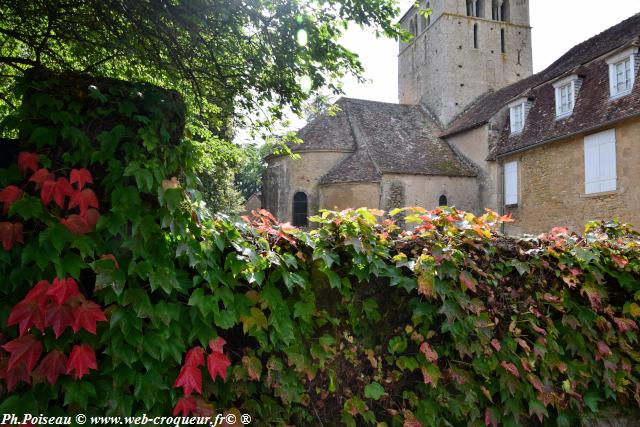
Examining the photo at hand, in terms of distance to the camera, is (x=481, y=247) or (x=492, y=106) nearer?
(x=481, y=247)

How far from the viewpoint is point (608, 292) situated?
11.8 feet

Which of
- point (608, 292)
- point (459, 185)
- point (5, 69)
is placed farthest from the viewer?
point (459, 185)

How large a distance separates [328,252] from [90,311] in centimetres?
135

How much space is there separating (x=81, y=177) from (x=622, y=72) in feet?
56.9

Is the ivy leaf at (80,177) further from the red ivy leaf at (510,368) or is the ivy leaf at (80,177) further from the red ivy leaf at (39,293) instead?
the red ivy leaf at (510,368)

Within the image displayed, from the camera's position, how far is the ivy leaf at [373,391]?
275 cm

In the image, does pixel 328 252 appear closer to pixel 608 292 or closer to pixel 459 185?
pixel 608 292

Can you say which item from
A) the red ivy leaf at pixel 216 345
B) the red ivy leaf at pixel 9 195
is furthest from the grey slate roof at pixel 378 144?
the red ivy leaf at pixel 9 195

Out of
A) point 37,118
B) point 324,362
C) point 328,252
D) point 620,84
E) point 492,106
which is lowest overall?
Answer: point 324,362

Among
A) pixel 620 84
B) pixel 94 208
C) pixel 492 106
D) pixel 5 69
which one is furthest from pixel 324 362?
pixel 492 106

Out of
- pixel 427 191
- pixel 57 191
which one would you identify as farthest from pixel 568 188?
pixel 57 191

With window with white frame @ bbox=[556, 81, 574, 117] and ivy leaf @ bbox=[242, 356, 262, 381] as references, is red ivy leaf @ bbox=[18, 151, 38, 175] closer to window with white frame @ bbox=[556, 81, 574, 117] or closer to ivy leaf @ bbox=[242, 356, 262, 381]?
ivy leaf @ bbox=[242, 356, 262, 381]

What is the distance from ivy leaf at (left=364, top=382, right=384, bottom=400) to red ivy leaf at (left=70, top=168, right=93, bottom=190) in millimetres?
2034

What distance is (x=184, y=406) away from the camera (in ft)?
7.29
